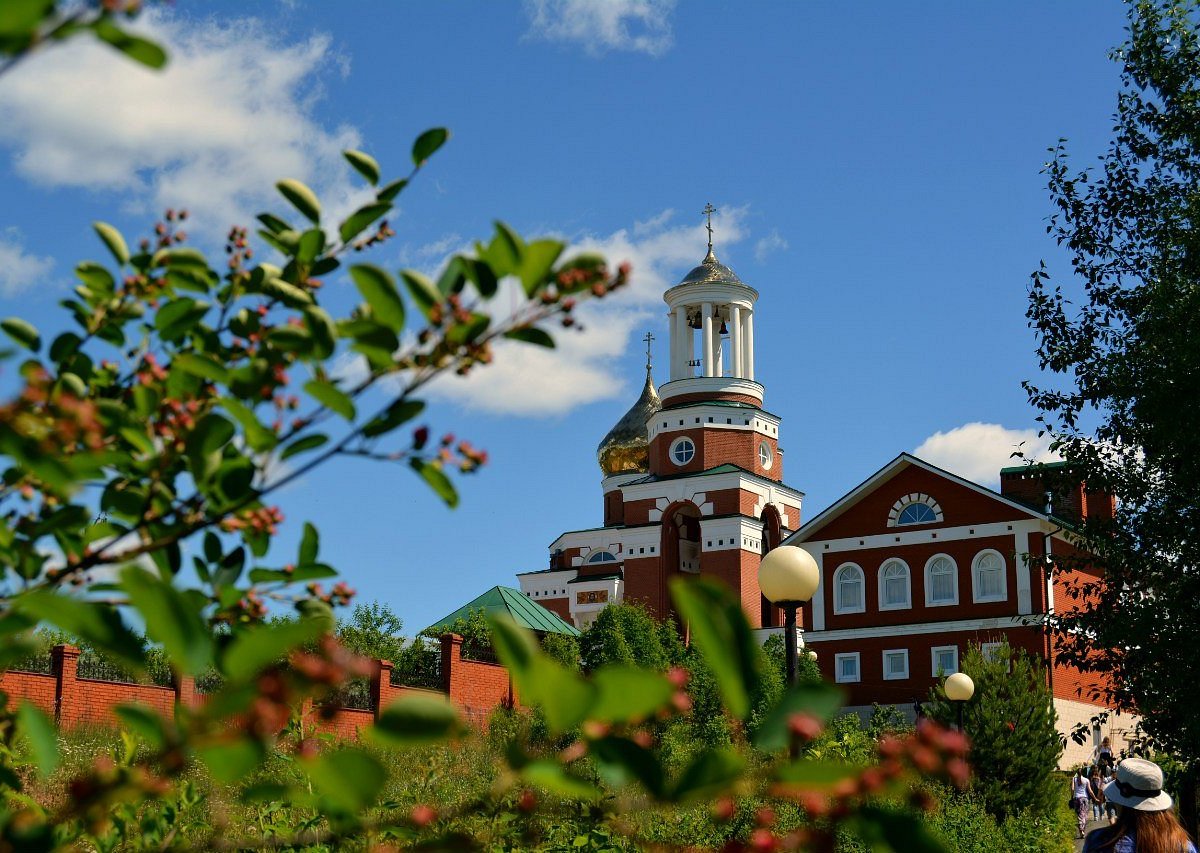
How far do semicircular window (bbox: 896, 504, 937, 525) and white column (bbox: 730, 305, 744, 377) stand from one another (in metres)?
8.12

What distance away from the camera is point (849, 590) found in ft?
105

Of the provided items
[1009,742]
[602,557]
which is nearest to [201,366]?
[1009,742]

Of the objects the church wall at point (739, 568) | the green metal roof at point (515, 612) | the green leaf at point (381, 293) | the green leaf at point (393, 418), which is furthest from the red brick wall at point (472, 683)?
the green leaf at point (381, 293)

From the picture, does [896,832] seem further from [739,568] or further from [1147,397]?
[739,568]

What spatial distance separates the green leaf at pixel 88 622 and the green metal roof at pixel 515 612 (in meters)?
31.0

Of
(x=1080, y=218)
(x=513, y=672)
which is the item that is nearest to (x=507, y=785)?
(x=513, y=672)

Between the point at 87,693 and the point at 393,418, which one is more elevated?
the point at 393,418

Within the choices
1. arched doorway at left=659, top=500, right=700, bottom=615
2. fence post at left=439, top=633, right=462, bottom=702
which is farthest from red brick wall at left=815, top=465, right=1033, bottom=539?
fence post at left=439, top=633, right=462, bottom=702

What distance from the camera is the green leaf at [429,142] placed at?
5.83ft

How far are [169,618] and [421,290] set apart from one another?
63 cm

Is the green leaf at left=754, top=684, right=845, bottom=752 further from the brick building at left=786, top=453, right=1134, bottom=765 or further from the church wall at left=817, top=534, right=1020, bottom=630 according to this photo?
the church wall at left=817, top=534, right=1020, bottom=630

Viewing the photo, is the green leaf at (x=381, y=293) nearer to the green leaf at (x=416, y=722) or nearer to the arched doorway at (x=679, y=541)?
the green leaf at (x=416, y=722)

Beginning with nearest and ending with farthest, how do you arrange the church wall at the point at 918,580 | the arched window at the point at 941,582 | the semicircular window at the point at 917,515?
the church wall at the point at 918,580 → the arched window at the point at 941,582 → the semicircular window at the point at 917,515

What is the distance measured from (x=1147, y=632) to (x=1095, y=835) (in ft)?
22.7
